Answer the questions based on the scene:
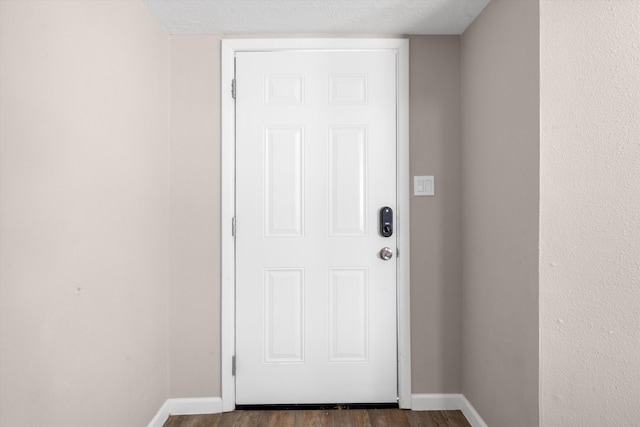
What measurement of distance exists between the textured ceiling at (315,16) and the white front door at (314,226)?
0.14m

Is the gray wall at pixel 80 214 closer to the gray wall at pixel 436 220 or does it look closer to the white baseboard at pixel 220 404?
the white baseboard at pixel 220 404

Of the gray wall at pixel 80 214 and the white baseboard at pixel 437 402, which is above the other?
the gray wall at pixel 80 214

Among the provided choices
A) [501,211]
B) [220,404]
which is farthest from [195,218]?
[501,211]

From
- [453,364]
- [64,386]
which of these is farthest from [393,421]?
[64,386]

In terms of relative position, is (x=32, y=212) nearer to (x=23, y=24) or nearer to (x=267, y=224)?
(x=23, y=24)

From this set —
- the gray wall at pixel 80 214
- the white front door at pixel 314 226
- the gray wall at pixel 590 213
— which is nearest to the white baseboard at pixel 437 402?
the white front door at pixel 314 226

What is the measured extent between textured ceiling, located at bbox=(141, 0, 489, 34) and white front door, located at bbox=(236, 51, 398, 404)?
5.5 inches

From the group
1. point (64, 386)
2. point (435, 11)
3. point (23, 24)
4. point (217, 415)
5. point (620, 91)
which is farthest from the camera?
point (217, 415)

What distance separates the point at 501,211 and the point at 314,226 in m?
0.95

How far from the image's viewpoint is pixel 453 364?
6.96 feet

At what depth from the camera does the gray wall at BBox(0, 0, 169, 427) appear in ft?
3.42

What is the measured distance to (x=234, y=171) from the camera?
2.11 meters

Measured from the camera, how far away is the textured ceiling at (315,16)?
179 centimetres

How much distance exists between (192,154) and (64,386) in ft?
4.11
